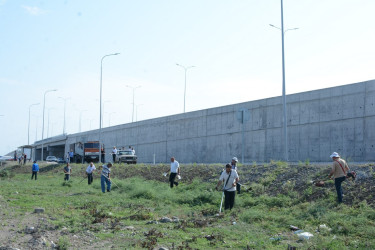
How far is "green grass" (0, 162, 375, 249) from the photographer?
32.4 ft

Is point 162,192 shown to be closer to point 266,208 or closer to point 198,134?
point 266,208

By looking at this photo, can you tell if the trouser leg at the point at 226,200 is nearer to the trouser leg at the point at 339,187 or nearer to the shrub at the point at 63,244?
the trouser leg at the point at 339,187

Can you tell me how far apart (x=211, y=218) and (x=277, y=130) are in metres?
21.0

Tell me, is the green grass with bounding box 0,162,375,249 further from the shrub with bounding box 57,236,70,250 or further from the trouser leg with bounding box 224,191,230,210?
the trouser leg with bounding box 224,191,230,210

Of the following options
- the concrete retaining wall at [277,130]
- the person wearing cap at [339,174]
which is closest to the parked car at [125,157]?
the concrete retaining wall at [277,130]

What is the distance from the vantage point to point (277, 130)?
33250 millimetres

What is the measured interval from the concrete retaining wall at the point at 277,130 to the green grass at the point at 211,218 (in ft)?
20.1

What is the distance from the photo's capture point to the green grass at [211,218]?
9.87 metres

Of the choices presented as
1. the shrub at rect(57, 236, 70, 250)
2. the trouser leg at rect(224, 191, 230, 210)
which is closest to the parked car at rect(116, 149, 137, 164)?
the trouser leg at rect(224, 191, 230, 210)

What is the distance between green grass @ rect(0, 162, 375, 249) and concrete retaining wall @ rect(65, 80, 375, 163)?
20.1ft

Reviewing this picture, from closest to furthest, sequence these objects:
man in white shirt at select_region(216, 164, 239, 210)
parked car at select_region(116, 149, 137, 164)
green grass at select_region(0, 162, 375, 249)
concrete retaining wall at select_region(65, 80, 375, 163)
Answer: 1. green grass at select_region(0, 162, 375, 249)
2. man in white shirt at select_region(216, 164, 239, 210)
3. concrete retaining wall at select_region(65, 80, 375, 163)
4. parked car at select_region(116, 149, 137, 164)

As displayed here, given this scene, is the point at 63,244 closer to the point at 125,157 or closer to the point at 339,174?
the point at 339,174

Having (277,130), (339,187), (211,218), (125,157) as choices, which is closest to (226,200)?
(211,218)

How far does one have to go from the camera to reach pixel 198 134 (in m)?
42.7
